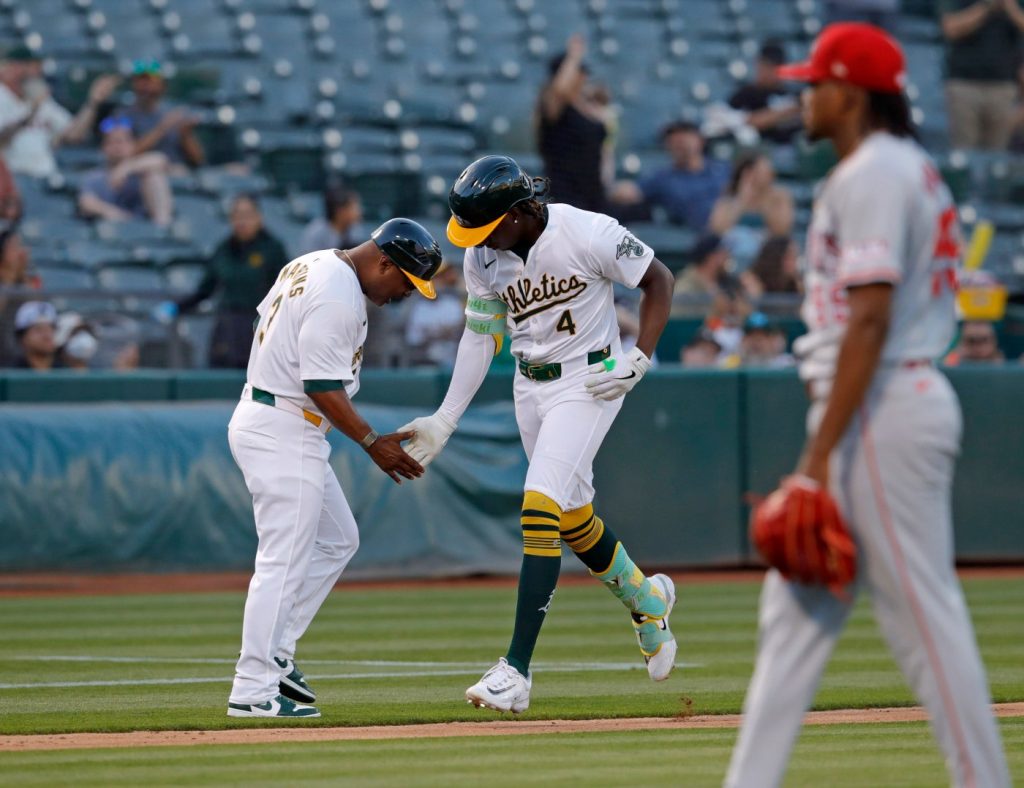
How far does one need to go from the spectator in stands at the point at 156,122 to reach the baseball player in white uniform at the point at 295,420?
10085 millimetres

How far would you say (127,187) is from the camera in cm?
1669

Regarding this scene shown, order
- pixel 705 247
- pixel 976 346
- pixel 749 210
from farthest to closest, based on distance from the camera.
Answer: pixel 749 210
pixel 705 247
pixel 976 346

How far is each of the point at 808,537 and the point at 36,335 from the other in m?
10.3

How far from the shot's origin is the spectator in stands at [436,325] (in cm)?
1415

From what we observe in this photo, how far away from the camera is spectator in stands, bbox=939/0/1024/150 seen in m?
20.0

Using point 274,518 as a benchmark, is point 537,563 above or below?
below

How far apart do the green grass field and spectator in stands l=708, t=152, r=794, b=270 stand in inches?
191

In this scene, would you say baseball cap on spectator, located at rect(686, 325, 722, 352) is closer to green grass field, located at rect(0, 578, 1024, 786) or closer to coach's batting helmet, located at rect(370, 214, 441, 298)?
green grass field, located at rect(0, 578, 1024, 786)

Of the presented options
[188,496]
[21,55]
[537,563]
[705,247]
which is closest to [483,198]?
[537,563]

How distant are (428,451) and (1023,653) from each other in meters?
3.57

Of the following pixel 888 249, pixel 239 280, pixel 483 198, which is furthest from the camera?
pixel 239 280

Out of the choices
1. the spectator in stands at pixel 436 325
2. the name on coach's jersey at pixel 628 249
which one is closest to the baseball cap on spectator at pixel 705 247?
the spectator in stands at pixel 436 325

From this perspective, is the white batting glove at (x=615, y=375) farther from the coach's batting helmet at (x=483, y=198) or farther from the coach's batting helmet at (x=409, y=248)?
the coach's batting helmet at (x=409, y=248)

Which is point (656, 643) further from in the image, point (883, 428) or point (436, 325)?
point (436, 325)
